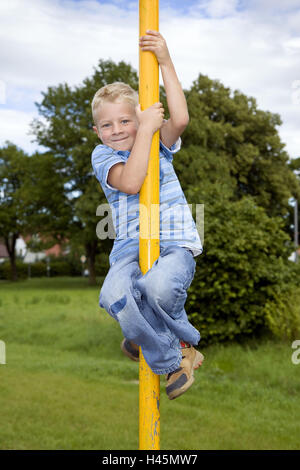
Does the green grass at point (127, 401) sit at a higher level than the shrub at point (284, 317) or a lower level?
lower

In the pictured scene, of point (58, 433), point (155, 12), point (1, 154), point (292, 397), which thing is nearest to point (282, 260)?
point (292, 397)

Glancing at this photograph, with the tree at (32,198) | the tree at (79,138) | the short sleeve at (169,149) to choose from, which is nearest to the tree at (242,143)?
the tree at (79,138)

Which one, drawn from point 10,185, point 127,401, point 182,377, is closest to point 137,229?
point 182,377

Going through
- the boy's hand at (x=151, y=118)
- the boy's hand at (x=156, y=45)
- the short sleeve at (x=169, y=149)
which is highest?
the boy's hand at (x=156, y=45)

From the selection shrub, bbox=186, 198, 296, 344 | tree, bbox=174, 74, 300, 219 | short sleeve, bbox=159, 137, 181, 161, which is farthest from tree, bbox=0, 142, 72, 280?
short sleeve, bbox=159, 137, 181, 161

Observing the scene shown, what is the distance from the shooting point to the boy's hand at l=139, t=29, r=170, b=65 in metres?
1.95

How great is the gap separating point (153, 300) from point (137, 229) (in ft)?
1.05

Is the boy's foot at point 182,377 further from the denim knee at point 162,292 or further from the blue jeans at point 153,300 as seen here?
the denim knee at point 162,292

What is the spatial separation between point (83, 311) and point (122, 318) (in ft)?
55.5

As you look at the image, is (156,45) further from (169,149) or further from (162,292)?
(162,292)

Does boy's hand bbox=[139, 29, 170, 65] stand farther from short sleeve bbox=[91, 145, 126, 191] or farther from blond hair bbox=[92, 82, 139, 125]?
short sleeve bbox=[91, 145, 126, 191]

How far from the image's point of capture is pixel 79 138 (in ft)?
115

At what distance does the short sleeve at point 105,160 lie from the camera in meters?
A: 2.03

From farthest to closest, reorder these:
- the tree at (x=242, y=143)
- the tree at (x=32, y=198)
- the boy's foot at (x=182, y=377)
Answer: the tree at (x=32, y=198)
the tree at (x=242, y=143)
the boy's foot at (x=182, y=377)
